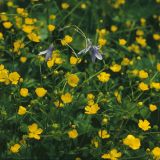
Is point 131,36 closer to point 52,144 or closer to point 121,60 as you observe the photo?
point 121,60

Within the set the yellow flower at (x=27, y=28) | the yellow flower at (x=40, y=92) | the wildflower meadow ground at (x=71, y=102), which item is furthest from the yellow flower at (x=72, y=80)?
the yellow flower at (x=27, y=28)

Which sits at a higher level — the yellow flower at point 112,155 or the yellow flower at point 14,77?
the yellow flower at point 14,77

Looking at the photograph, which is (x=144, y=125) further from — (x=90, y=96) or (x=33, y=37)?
(x=33, y=37)

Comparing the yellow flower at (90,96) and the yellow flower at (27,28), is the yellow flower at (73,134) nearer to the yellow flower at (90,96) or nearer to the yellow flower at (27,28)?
the yellow flower at (90,96)

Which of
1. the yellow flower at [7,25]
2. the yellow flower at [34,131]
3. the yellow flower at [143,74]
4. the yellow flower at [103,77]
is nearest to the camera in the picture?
the yellow flower at [34,131]

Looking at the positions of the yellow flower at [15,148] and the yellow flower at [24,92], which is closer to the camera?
the yellow flower at [15,148]

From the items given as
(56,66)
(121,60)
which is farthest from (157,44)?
(56,66)

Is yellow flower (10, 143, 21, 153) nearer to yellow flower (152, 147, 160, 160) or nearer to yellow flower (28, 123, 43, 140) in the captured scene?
yellow flower (28, 123, 43, 140)
